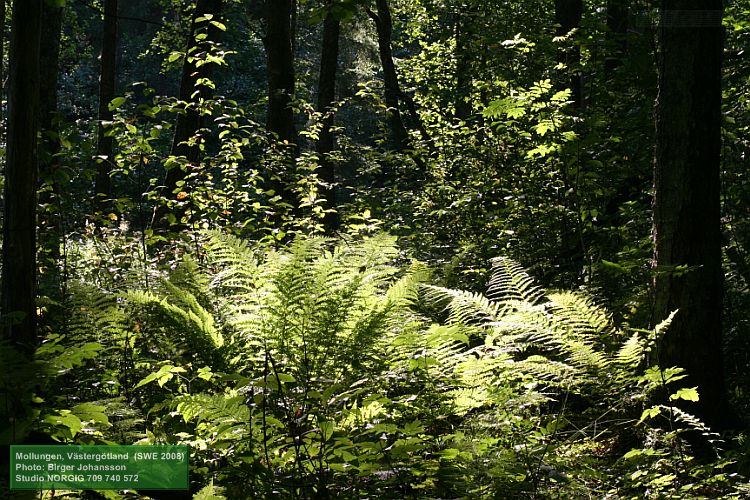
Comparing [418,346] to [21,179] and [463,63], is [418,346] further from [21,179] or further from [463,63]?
[463,63]

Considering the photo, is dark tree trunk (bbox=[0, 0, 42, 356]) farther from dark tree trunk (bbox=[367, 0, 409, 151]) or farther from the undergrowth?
dark tree trunk (bbox=[367, 0, 409, 151])

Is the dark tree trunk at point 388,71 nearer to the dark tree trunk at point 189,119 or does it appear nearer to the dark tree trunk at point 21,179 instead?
the dark tree trunk at point 189,119

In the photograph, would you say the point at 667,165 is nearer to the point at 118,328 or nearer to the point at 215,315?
the point at 215,315

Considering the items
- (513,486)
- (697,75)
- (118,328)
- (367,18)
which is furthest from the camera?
(367,18)

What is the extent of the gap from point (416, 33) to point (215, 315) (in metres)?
16.4

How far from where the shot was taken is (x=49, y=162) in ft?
15.3

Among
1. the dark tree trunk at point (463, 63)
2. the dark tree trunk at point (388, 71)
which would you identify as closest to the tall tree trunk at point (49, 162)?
the dark tree trunk at point (463, 63)

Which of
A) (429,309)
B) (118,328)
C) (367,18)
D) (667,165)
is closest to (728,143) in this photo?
(667,165)

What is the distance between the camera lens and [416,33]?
63.1 feet

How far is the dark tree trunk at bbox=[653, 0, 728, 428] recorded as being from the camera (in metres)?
3.87

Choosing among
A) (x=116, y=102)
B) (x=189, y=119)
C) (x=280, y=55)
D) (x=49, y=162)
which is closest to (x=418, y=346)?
(x=49, y=162)

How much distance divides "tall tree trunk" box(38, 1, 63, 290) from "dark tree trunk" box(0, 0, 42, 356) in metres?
0.23

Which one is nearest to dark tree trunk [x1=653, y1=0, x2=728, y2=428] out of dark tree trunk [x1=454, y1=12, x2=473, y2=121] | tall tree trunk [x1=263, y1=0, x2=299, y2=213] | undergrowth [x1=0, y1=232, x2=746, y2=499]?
undergrowth [x1=0, y1=232, x2=746, y2=499]

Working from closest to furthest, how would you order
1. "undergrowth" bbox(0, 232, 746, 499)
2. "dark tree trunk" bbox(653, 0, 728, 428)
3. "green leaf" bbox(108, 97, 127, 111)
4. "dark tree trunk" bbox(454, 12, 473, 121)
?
"undergrowth" bbox(0, 232, 746, 499)
"dark tree trunk" bbox(653, 0, 728, 428)
"green leaf" bbox(108, 97, 127, 111)
"dark tree trunk" bbox(454, 12, 473, 121)
